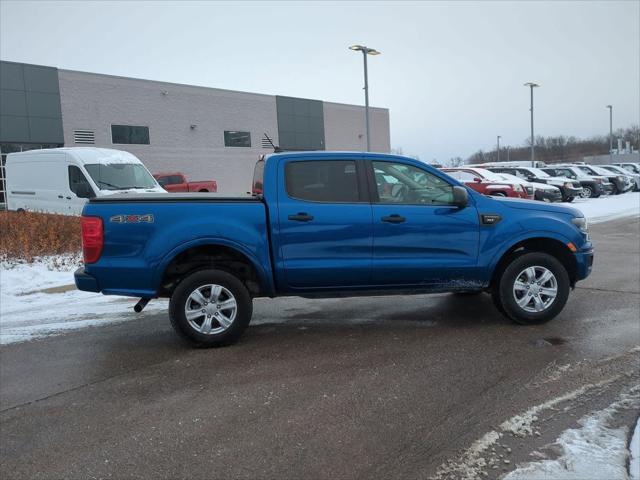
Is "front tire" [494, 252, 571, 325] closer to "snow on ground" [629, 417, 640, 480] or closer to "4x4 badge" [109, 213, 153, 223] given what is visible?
"snow on ground" [629, 417, 640, 480]

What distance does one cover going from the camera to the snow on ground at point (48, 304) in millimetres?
6902

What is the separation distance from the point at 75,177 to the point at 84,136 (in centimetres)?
1887

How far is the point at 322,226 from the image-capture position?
19.0 feet

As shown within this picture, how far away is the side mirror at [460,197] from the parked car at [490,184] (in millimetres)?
14283

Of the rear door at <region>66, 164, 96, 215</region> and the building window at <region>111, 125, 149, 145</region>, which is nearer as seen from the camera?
the rear door at <region>66, 164, 96, 215</region>

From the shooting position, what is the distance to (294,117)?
1759 inches

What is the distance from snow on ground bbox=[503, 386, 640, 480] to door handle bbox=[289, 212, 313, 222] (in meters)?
2.99

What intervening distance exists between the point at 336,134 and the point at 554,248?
138ft

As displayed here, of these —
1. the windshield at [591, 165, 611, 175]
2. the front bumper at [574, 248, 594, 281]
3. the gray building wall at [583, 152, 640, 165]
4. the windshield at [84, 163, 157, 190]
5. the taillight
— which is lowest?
the front bumper at [574, 248, 594, 281]

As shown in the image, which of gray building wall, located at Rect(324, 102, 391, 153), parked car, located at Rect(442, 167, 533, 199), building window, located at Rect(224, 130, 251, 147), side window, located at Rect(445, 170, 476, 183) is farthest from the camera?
gray building wall, located at Rect(324, 102, 391, 153)

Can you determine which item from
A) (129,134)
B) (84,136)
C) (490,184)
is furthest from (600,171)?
(84,136)

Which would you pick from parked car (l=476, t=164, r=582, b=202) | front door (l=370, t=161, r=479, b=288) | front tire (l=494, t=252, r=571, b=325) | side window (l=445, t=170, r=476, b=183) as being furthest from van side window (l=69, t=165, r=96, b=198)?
parked car (l=476, t=164, r=582, b=202)

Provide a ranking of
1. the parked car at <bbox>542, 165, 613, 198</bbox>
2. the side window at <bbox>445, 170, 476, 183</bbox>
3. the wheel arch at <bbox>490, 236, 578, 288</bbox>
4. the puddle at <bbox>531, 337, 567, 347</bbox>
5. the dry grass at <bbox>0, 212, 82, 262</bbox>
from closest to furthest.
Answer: the puddle at <bbox>531, 337, 567, 347</bbox>, the wheel arch at <bbox>490, 236, 578, 288</bbox>, the dry grass at <bbox>0, 212, 82, 262</bbox>, the side window at <bbox>445, 170, 476, 183</bbox>, the parked car at <bbox>542, 165, 613, 198</bbox>

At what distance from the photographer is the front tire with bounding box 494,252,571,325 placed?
6.18m
